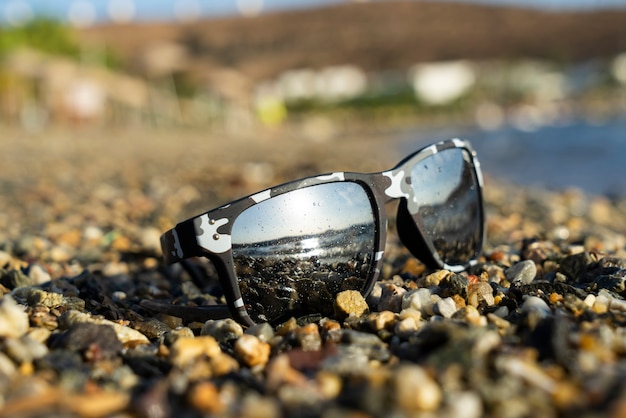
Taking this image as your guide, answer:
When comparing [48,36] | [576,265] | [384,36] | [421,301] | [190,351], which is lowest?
[576,265]

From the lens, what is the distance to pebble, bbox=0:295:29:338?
162 centimetres

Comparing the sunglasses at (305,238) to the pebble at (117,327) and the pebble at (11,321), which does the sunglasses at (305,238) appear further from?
the pebble at (11,321)

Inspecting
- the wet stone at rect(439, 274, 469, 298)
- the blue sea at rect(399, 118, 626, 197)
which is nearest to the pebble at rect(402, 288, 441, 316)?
the wet stone at rect(439, 274, 469, 298)

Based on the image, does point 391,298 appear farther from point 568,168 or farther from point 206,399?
point 568,168

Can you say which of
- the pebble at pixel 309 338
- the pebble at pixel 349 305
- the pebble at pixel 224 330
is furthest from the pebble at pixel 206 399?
the pebble at pixel 349 305

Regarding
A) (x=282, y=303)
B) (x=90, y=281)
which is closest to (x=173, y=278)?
(x=90, y=281)

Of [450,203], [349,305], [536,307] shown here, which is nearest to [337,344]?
[349,305]

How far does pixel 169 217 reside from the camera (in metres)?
4.39

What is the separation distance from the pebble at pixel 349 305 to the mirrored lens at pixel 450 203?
0.51 metres

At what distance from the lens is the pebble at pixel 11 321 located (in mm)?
1617

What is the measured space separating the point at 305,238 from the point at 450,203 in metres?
0.76

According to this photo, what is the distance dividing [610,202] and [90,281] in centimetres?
560

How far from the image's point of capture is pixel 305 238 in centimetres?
209

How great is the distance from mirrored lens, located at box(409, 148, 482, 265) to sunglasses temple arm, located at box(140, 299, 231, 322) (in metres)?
0.79
